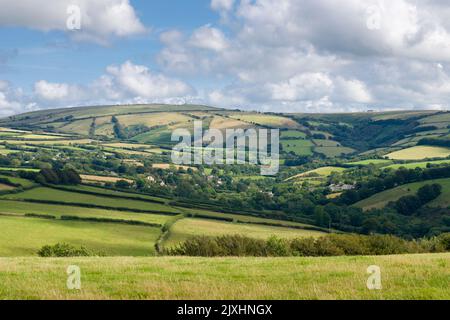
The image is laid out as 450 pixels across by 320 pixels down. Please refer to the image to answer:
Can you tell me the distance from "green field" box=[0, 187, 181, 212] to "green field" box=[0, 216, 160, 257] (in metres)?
19.0

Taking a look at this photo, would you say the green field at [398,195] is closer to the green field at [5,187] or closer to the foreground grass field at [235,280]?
the green field at [5,187]

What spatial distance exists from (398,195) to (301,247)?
130376 mm

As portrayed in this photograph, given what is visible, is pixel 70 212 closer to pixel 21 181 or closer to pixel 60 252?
pixel 21 181

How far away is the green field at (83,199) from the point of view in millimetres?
113125

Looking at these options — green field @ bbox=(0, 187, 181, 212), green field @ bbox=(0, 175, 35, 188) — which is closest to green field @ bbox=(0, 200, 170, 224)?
green field @ bbox=(0, 187, 181, 212)

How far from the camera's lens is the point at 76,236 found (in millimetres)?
83812

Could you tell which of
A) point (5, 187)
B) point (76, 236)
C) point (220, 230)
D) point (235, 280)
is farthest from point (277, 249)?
point (5, 187)

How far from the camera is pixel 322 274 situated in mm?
20297

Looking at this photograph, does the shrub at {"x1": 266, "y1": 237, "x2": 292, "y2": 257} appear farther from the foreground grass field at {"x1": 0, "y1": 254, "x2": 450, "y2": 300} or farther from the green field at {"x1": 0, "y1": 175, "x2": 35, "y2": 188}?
the green field at {"x1": 0, "y1": 175, "x2": 35, "y2": 188}

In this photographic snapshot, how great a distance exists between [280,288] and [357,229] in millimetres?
112269
